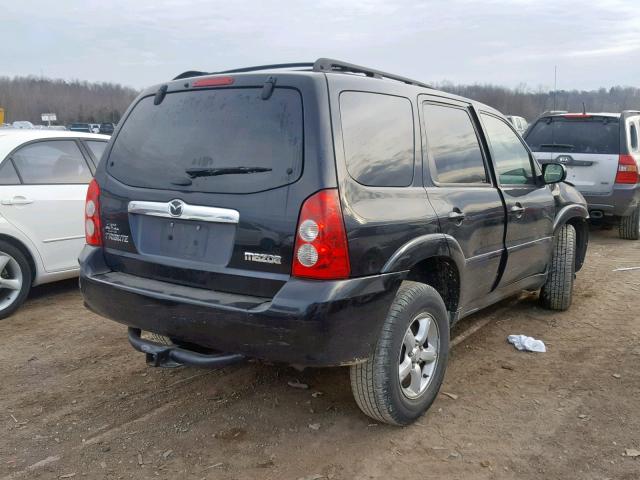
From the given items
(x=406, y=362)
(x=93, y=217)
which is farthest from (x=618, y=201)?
(x=93, y=217)

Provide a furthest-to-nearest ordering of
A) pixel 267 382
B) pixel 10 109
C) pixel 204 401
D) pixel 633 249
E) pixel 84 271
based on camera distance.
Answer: pixel 10 109
pixel 633 249
pixel 267 382
pixel 204 401
pixel 84 271

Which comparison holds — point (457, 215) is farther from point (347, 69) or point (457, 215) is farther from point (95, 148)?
point (95, 148)

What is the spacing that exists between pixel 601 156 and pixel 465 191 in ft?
18.5

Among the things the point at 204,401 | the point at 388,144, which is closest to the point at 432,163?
the point at 388,144

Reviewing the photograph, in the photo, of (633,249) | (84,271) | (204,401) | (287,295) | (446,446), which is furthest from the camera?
(633,249)

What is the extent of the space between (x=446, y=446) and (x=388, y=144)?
161 centimetres

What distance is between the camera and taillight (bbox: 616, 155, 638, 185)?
810 centimetres

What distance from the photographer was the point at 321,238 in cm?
261

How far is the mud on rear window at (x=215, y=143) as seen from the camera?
2736 mm

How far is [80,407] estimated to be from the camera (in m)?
3.48

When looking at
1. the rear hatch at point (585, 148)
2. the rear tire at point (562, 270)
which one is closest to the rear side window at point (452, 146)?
the rear tire at point (562, 270)

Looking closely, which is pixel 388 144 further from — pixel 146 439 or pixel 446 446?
pixel 146 439

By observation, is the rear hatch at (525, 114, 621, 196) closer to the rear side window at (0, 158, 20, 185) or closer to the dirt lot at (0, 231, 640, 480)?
the dirt lot at (0, 231, 640, 480)

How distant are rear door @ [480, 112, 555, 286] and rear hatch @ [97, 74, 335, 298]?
195 cm
